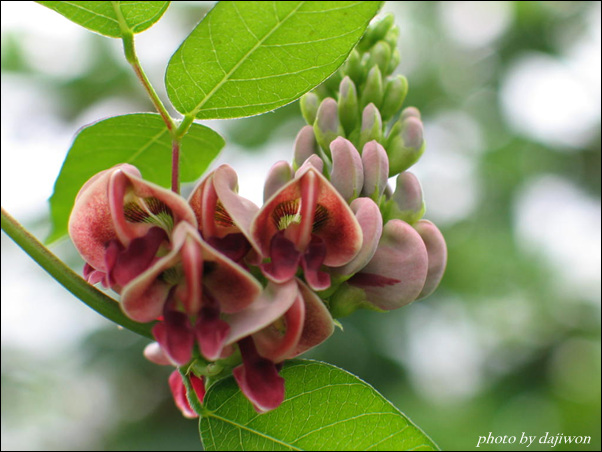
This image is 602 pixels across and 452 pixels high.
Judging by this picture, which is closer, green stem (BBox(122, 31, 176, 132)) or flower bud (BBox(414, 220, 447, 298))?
green stem (BBox(122, 31, 176, 132))

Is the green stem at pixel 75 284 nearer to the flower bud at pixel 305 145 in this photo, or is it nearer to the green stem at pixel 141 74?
the green stem at pixel 141 74

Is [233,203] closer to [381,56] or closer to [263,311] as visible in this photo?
[263,311]

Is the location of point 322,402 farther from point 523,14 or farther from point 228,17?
point 523,14

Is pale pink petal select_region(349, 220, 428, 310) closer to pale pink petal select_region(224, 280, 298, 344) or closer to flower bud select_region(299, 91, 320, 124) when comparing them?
pale pink petal select_region(224, 280, 298, 344)

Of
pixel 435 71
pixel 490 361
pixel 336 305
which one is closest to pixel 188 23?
pixel 435 71

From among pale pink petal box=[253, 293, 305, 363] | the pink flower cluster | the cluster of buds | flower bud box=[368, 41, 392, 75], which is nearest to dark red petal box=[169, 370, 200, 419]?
the cluster of buds
